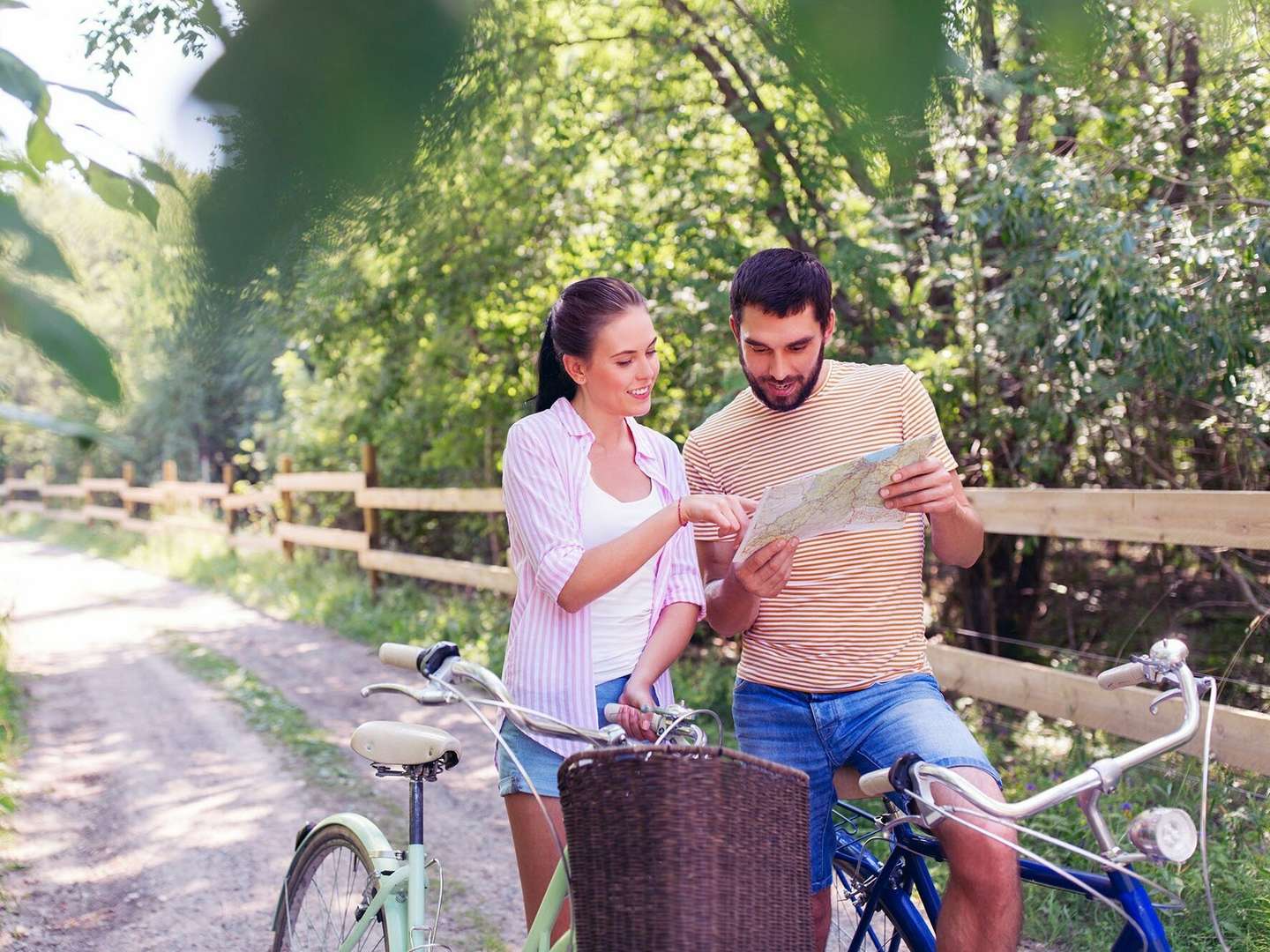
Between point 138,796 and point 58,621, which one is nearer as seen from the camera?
point 138,796

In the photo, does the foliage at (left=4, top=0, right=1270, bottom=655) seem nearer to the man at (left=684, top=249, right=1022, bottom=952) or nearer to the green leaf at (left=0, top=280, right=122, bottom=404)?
the green leaf at (left=0, top=280, right=122, bottom=404)

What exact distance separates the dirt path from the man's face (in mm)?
2152

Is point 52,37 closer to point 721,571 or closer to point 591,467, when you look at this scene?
point 591,467

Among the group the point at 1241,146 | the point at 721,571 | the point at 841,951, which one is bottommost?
the point at 841,951

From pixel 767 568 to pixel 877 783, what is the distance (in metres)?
0.52

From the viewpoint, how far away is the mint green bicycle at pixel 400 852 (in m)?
1.85

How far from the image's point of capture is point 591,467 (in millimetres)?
2389

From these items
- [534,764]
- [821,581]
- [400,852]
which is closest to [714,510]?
[821,581]

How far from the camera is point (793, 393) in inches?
97.3

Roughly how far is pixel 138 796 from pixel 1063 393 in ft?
14.2

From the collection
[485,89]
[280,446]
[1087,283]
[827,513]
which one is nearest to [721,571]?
[827,513]

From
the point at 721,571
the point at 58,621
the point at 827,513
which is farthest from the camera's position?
the point at 58,621

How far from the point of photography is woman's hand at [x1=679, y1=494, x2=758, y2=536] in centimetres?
206

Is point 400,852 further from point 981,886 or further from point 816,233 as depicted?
point 816,233
